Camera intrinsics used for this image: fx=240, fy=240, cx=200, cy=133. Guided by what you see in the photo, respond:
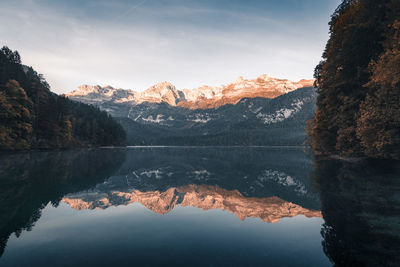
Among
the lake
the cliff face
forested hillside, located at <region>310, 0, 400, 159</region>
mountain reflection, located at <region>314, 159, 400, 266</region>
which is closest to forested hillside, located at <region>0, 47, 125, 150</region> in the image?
the lake

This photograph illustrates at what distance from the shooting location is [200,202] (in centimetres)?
1898

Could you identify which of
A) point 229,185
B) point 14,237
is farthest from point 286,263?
point 229,185

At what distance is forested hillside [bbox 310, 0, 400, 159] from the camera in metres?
25.3

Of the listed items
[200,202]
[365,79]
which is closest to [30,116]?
[200,202]

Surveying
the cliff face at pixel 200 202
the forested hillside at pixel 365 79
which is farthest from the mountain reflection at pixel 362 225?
the forested hillside at pixel 365 79

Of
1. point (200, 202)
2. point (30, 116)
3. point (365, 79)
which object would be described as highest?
point (365, 79)

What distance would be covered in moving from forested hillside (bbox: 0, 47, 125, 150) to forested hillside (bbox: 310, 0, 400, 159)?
7542cm

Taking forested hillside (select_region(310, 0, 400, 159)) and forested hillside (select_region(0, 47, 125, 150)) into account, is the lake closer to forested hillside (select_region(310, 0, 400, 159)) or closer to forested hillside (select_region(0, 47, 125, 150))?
forested hillside (select_region(310, 0, 400, 159))

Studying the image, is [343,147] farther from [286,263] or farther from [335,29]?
[286,263]

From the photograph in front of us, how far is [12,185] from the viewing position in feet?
70.9

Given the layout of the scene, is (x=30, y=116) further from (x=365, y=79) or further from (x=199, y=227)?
(x=365, y=79)

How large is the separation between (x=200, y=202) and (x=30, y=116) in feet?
249

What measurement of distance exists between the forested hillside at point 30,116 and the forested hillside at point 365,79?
75.4m

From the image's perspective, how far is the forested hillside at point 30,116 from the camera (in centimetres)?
6381
